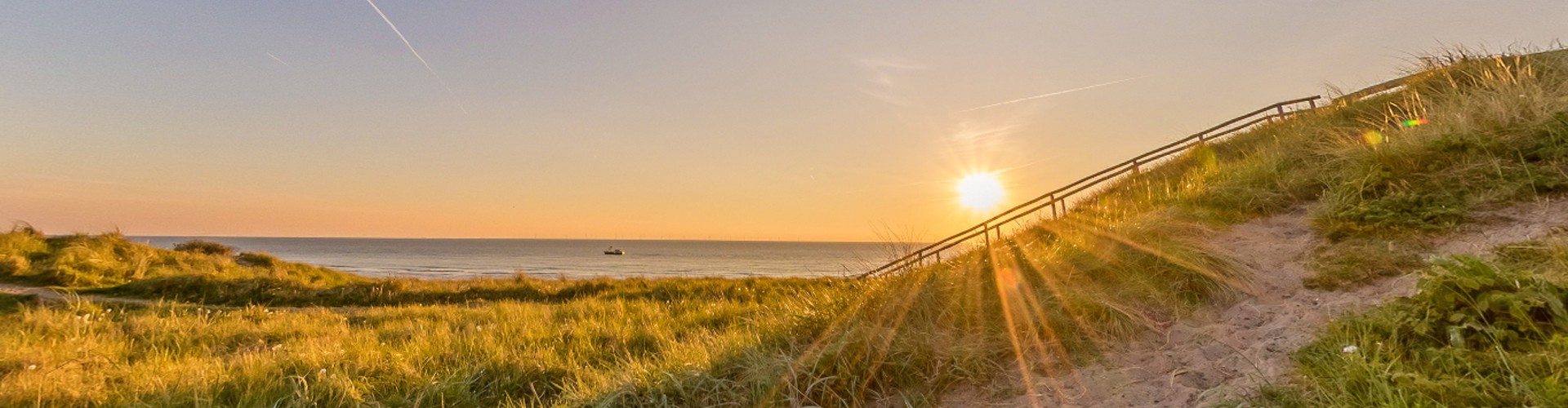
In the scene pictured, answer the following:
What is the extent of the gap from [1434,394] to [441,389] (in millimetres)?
6510

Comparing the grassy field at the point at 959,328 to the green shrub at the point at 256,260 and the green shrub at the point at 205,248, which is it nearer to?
the green shrub at the point at 256,260

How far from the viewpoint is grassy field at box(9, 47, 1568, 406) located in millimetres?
4520

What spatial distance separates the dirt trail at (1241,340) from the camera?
3.83 metres

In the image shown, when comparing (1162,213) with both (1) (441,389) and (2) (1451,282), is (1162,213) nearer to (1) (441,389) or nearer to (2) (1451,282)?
(2) (1451,282)

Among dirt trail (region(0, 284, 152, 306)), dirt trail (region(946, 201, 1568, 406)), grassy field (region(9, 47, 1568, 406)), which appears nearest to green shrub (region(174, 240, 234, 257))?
dirt trail (region(0, 284, 152, 306))

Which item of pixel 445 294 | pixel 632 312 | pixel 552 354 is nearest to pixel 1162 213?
pixel 552 354

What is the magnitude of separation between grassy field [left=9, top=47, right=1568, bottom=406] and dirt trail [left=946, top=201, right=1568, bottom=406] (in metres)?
0.17

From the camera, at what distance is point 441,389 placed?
5160 millimetres

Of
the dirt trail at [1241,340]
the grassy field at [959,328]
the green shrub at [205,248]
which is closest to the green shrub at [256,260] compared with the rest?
the green shrub at [205,248]

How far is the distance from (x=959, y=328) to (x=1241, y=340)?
6.75ft

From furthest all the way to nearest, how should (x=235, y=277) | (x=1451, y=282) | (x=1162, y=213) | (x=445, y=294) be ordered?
(x=445, y=294)
(x=235, y=277)
(x=1162, y=213)
(x=1451, y=282)

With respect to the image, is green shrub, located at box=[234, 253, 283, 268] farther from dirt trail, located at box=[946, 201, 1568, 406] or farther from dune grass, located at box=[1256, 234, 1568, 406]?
dune grass, located at box=[1256, 234, 1568, 406]

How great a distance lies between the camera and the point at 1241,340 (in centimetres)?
432

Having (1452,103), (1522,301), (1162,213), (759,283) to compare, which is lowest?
(759,283)
